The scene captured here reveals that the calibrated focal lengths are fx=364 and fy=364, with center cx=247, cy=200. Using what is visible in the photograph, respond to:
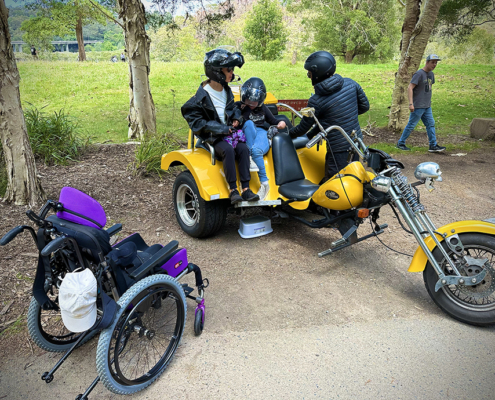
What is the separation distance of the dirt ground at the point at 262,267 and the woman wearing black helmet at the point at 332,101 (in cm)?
107

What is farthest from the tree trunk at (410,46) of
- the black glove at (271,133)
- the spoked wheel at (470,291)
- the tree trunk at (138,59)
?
the spoked wheel at (470,291)

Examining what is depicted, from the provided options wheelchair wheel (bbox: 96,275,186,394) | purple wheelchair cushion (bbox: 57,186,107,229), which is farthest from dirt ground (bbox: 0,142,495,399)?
purple wheelchair cushion (bbox: 57,186,107,229)

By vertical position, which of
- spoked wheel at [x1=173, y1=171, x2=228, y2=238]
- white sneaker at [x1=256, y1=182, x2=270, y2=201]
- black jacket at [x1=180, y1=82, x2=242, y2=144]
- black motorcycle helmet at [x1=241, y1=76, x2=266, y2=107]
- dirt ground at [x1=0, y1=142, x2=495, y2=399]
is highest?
black motorcycle helmet at [x1=241, y1=76, x2=266, y2=107]

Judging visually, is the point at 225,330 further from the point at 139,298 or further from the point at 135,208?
the point at 135,208

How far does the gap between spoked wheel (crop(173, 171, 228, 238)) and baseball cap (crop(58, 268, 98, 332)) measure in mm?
2117

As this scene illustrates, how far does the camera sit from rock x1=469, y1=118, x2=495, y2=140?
8836 mm

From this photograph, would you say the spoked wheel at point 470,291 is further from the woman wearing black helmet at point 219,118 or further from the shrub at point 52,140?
the shrub at point 52,140

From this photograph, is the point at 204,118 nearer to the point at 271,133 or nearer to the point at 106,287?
the point at 271,133

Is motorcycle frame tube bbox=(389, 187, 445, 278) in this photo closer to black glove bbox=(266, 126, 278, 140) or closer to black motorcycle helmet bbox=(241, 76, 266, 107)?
black glove bbox=(266, 126, 278, 140)

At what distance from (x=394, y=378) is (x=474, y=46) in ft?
136

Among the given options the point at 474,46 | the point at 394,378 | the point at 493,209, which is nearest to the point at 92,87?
the point at 493,209

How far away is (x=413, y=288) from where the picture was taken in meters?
3.36

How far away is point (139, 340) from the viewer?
2582 millimetres

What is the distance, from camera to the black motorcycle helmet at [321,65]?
12.8ft
